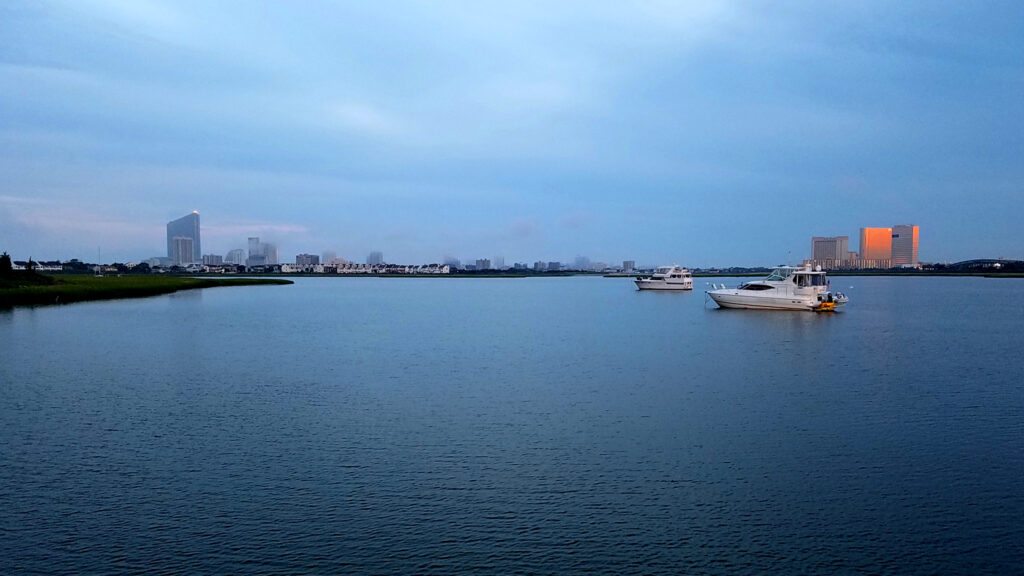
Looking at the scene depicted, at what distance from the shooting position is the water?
37.9 feet

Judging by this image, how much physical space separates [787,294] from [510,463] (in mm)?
57109

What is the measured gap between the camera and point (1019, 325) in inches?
2060

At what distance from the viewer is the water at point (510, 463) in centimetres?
1156

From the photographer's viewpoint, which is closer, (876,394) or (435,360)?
(876,394)

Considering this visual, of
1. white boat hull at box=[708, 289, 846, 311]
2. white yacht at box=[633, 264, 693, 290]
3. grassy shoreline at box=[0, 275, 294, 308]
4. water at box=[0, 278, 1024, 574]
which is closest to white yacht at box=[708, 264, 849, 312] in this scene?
white boat hull at box=[708, 289, 846, 311]

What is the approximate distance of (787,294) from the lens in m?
66.3

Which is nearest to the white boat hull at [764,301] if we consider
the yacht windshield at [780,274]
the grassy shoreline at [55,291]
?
the yacht windshield at [780,274]

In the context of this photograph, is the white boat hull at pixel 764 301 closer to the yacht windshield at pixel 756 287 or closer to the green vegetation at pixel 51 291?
the yacht windshield at pixel 756 287

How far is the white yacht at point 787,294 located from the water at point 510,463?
31.3 m

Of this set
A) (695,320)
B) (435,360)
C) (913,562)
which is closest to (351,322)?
(435,360)

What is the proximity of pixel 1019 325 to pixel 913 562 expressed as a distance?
5245cm

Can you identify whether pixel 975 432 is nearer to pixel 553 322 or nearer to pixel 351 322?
pixel 553 322

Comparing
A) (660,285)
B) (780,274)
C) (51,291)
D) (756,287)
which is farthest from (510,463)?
(660,285)

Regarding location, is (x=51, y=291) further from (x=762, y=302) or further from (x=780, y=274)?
(x=780, y=274)
